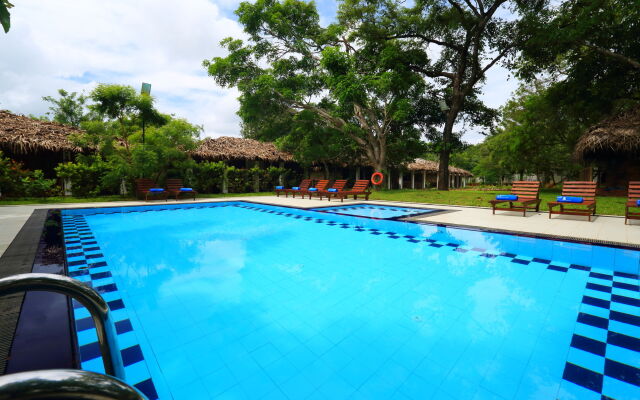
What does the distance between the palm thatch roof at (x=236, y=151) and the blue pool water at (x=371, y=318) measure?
14223mm

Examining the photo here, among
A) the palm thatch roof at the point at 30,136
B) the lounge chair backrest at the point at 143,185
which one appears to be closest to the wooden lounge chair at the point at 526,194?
the lounge chair backrest at the point at 143,185

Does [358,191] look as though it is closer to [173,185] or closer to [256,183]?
[173,185]

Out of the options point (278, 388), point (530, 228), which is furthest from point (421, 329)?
point (530, 228)

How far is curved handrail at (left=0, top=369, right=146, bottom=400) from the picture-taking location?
1.42 feet

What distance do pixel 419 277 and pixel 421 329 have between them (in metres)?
1.34

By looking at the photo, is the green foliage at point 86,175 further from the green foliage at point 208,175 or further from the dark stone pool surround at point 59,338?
the dark stone pool surround at point 59,338

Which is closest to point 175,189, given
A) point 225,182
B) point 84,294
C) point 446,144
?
point 225,182

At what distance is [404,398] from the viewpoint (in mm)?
1905

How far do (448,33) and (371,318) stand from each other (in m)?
20.3

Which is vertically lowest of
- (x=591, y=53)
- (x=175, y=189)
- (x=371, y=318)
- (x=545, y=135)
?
(x=371, y=318)

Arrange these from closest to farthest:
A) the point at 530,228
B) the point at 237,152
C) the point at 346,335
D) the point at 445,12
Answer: the point at 346,335, the point at 530,228, the point at 445,12, the point at 237,152

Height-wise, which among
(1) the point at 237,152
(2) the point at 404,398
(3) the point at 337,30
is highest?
(3) the point at 337,30

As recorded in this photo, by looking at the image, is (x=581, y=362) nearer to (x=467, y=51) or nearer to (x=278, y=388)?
(x=278, y=388)

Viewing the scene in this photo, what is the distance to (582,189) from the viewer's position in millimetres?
8328
